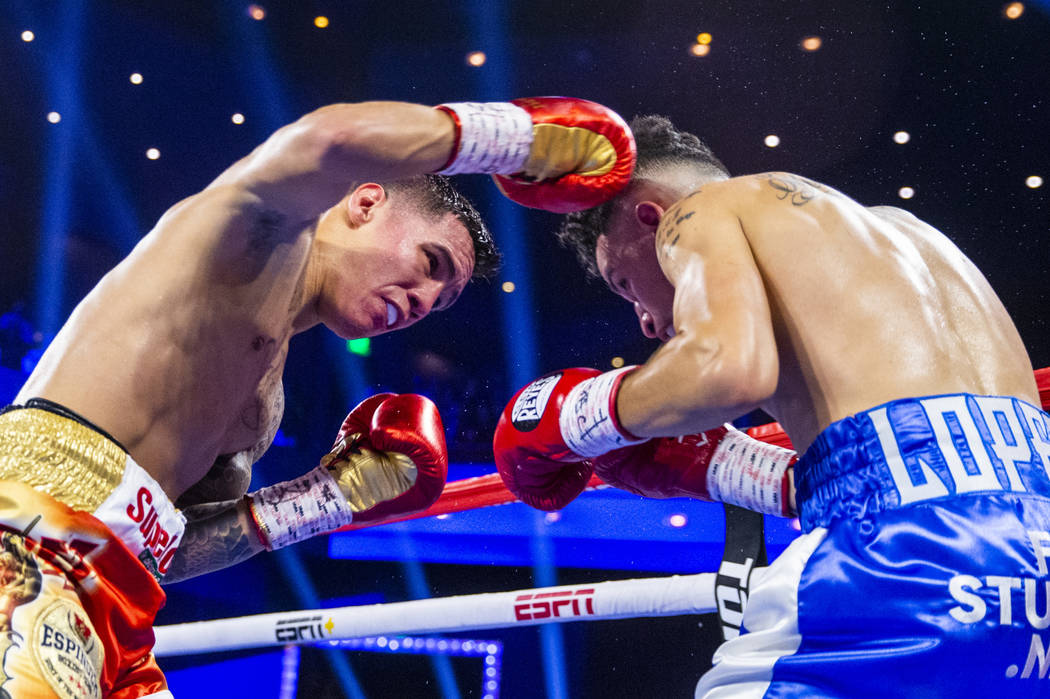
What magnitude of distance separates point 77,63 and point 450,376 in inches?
108

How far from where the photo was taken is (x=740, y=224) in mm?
1286

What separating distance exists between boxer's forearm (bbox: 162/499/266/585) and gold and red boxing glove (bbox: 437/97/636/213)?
85cm

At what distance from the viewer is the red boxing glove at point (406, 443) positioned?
1792 millimetres

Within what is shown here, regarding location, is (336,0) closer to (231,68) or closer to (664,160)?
A: (231,68)

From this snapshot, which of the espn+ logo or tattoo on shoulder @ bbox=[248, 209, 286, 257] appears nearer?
tattoo on shoulder @ bbox=[248, 209, 286, 257]

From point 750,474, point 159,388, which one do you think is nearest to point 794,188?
point 750,474

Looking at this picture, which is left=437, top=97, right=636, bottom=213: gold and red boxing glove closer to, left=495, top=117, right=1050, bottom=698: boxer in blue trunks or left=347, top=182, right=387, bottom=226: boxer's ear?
left=495, top=117, right=1050, bottom=698: boxer in blue trunks

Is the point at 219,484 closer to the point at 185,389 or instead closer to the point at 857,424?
the point at 185,389

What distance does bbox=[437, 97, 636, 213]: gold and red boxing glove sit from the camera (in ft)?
4.45

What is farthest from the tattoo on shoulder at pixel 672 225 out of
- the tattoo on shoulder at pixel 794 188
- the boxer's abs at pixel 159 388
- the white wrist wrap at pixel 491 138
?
the boxer's abs at pixel 159 388

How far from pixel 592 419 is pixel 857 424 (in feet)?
1.30

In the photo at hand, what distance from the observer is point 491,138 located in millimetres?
1358

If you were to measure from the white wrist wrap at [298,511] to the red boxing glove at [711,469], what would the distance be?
0.54 m

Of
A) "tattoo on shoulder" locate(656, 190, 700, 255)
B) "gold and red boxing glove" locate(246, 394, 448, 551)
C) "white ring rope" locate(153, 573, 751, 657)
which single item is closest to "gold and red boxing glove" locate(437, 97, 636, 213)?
"tattoo on shoulder" locate(656, 190, 700, 255)
